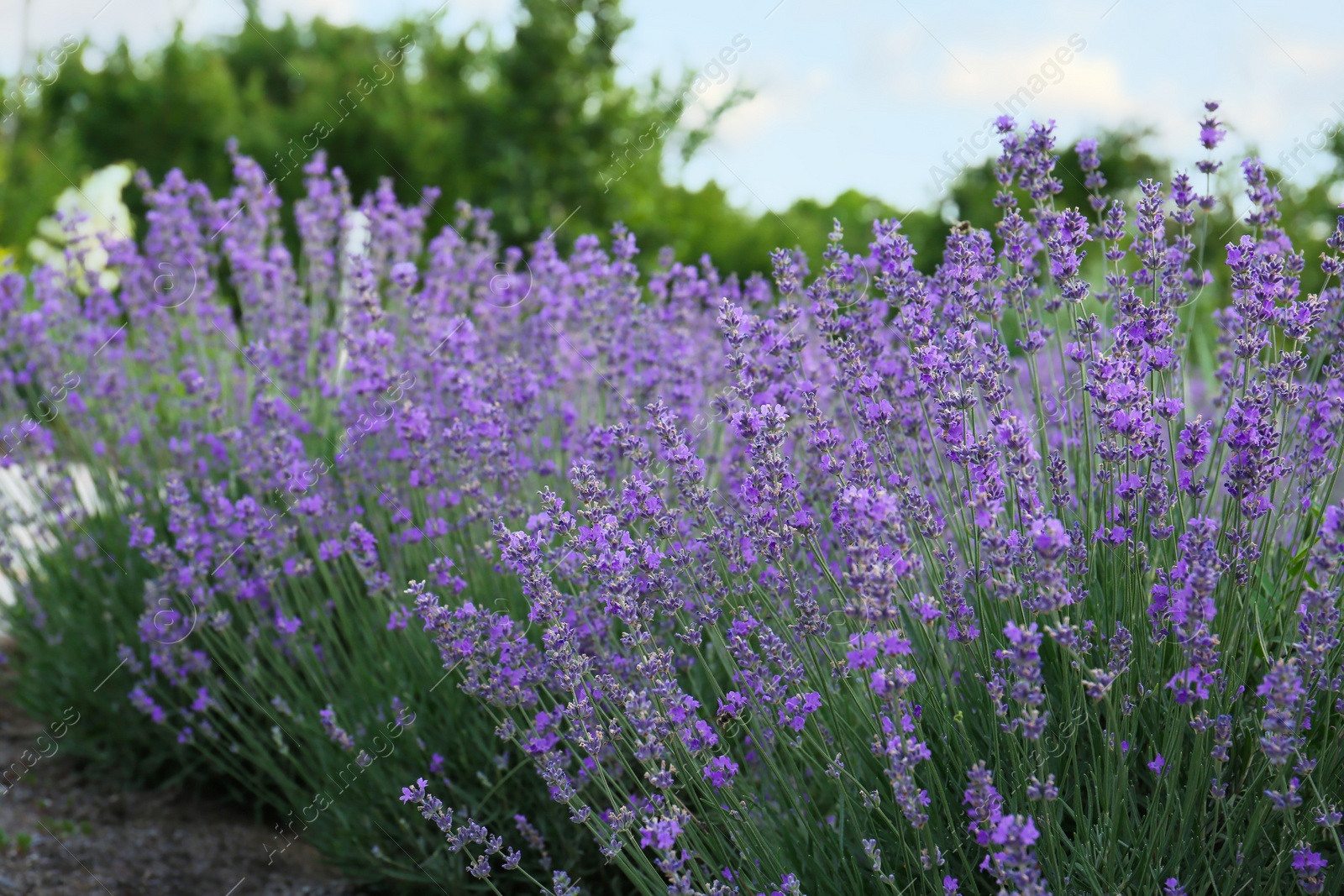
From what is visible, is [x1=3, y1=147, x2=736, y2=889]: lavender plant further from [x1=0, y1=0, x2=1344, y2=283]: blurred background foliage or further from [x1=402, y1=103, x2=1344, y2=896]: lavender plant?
[x1=0, y1=0, x2=1344, y2=283]: blurred background foliage

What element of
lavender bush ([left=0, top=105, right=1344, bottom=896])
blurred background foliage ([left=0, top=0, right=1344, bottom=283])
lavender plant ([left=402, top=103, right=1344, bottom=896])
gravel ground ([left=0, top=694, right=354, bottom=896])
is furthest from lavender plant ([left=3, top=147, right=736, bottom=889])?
blurred background foliage ([left=0, top=0, right=1344, bottom=283])

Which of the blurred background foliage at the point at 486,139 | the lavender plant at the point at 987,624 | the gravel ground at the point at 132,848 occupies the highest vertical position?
the blurred background foliage at the point at 486,139

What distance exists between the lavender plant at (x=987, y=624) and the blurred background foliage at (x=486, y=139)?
6.77 m

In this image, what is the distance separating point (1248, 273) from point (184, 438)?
144 inches

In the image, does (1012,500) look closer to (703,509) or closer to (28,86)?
(703,509)

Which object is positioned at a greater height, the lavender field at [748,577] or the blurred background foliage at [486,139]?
the blurred background foliage at [486,139]

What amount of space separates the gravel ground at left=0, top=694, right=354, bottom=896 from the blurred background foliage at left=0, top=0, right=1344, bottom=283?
6.37m

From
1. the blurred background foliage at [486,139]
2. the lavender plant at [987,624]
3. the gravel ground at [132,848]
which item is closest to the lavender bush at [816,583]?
the lavender plant at [987,624]

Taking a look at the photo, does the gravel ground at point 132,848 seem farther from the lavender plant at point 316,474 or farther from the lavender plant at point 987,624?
the lavender plant at point 987,624

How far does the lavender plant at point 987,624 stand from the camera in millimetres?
1731

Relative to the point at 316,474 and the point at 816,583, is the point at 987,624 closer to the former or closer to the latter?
the point at 816,583

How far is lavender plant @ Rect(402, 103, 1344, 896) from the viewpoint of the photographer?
1731 mm

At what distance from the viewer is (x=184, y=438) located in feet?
A: 13.8

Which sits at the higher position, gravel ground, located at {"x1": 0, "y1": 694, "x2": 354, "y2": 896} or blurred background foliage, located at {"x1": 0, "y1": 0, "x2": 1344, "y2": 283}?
blurred background foliage, located at {"x1": 0, "y1": 0, "x2": 1344, "y2": 283}
